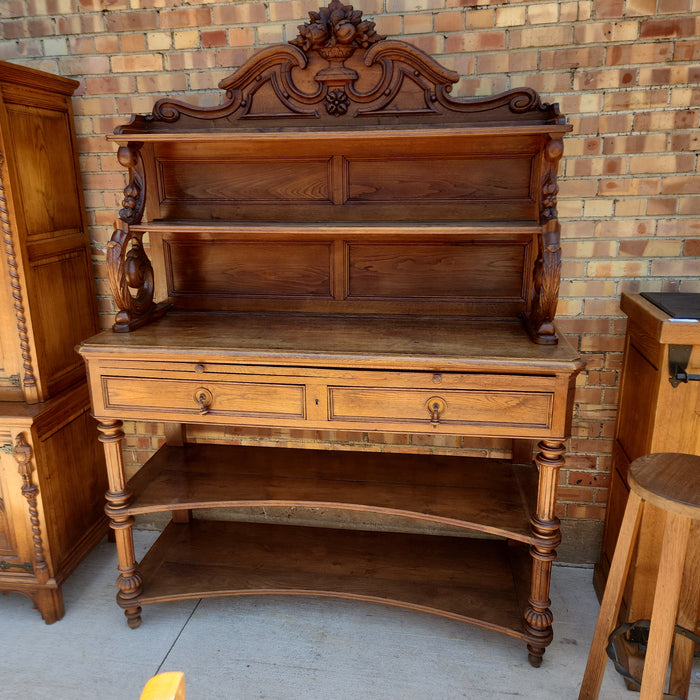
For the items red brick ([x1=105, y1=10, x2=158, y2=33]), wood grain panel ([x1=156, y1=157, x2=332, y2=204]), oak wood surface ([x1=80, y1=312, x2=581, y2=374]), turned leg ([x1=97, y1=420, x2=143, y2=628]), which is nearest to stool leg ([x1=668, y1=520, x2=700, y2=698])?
oak wood surface ([x1=80, y1=312, x2=581, y2=374])

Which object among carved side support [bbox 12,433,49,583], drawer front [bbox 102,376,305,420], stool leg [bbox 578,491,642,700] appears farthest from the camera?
carved side support [bbox 12,433,49,583]

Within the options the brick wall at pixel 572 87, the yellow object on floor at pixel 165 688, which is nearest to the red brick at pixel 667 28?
the brick wall at pixel 572 87

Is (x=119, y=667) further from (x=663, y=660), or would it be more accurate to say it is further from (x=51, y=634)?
(x=663, y=660)

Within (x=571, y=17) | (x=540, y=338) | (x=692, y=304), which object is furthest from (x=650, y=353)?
(x=571, y=17)

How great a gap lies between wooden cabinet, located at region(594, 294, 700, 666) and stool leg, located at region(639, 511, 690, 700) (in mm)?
549

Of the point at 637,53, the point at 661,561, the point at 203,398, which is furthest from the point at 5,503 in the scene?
the point at 637,53

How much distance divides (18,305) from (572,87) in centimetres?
227

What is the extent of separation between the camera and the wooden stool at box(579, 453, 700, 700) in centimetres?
152

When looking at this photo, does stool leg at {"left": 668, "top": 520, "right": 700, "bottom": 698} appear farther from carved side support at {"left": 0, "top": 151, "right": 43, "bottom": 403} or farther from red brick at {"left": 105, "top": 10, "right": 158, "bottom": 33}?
red brick at {"left": 105, "top": 10, "right": 158, "bottom": 33}

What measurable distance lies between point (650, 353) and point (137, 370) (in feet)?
5.90

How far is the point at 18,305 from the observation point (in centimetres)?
225

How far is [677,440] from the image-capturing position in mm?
2010

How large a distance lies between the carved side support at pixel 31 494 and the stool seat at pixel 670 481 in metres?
2.11

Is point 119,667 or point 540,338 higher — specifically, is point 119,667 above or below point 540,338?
below
